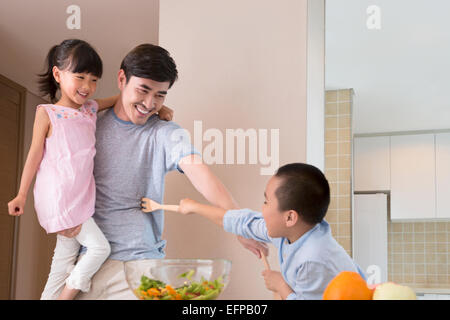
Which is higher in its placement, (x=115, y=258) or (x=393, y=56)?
(x=393, y=56)

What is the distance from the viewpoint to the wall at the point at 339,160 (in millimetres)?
1396

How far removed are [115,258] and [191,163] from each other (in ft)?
1.00

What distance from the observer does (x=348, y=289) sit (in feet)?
2.39

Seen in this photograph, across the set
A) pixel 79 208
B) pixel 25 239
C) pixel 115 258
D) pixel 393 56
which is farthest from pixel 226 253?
pixel 25 239

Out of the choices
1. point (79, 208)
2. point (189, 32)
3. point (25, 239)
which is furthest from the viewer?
point (25, 239)

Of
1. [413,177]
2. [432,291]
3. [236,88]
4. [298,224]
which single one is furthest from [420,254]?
[236,88]

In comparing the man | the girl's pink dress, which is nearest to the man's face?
the man

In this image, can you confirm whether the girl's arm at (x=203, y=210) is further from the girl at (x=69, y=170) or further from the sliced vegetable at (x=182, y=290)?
the sliced vegetable at (x=182, y=290)

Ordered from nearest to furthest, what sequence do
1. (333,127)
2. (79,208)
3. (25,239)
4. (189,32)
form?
(79,208) → (333,127) → (189,32) → (25,239)

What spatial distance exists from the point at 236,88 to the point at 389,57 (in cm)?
43

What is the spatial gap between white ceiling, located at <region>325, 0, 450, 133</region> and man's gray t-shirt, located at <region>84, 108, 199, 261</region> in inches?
18.4

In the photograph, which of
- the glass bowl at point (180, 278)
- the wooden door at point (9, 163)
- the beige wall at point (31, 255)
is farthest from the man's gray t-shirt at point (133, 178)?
the beige wall at point (31, 255)

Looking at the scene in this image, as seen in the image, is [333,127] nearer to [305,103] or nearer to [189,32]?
[305,103]

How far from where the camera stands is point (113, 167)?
139 cm
